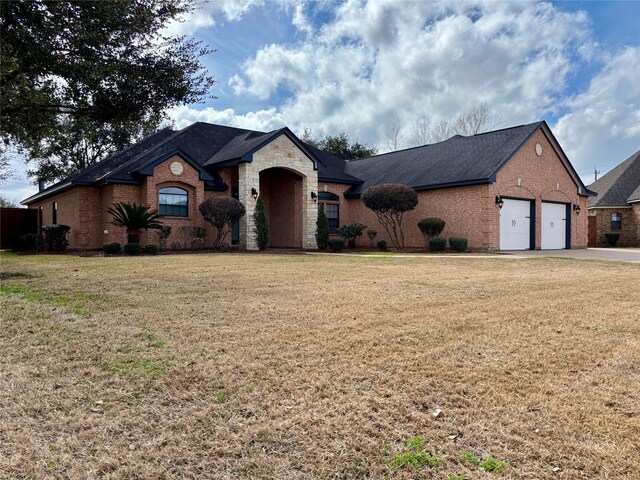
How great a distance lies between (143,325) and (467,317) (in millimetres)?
3638

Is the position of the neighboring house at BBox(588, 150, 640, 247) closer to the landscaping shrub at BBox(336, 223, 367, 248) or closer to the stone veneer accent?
the landscaping shrub at BBox(336, 223, 367, 248)

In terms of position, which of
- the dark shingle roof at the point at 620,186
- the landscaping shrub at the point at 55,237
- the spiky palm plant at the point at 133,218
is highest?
the dark shingle roof at the point at 620,186

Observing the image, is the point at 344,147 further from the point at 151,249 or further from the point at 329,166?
the point at 151,249

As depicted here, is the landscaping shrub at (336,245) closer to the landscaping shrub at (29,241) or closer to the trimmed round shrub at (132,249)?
the trimmed round shrub at (132,249)

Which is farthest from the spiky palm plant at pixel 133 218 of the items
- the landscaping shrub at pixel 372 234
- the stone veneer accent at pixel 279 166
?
the landscaping shrub at pixel 372 234

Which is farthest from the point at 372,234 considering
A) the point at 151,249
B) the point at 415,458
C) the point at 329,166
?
the point at 415,458

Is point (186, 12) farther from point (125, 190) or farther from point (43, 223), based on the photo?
point (43, 223)

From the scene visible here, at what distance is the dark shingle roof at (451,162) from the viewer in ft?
60.1

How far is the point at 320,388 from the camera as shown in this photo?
9.86ft

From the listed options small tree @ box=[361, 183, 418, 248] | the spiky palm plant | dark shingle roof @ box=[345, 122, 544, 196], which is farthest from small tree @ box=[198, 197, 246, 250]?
dark shingle roof @ box=[345, 122, 544, 196]

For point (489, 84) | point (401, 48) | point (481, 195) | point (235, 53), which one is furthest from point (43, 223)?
point (489, 84)

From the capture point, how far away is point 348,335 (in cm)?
429

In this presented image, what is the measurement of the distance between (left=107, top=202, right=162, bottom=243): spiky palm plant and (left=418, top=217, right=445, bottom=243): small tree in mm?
10553

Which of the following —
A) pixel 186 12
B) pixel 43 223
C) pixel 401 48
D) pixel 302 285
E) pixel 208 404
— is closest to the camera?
pixel 208 404
